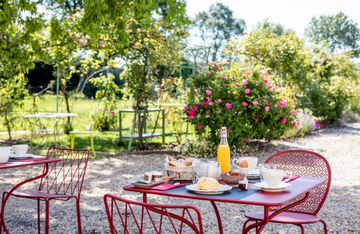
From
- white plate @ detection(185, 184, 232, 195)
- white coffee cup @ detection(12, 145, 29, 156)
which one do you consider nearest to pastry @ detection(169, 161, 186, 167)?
white plate @ detection(185, 184, 232, 195)

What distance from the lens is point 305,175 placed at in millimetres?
2994

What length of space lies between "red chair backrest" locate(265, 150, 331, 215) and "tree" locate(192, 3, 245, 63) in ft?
125

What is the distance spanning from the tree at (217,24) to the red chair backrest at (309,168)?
38.2 meters

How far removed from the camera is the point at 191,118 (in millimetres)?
7723

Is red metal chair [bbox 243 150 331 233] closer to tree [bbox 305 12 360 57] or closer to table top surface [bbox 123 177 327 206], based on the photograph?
table top surface [bbox 123 177 327 206]

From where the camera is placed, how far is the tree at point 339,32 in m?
46.5

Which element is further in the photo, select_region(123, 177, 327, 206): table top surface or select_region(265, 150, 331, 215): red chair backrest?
select_region(265, 150, 331, 215): red chair backrest

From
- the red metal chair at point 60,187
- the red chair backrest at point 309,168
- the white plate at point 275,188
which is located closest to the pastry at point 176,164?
the white plate at point 275,188

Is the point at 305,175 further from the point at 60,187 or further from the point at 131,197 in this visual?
the point at 60,187

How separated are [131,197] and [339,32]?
1831 inches

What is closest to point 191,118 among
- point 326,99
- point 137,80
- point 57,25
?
point 137,80

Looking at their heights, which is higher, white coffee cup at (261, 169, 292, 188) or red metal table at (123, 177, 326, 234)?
white coffee cup at (261, 169, 292, 188)

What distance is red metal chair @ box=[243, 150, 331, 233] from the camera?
106 inches

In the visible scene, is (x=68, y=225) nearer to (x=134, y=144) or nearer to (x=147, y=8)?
(x=147, y=8)
